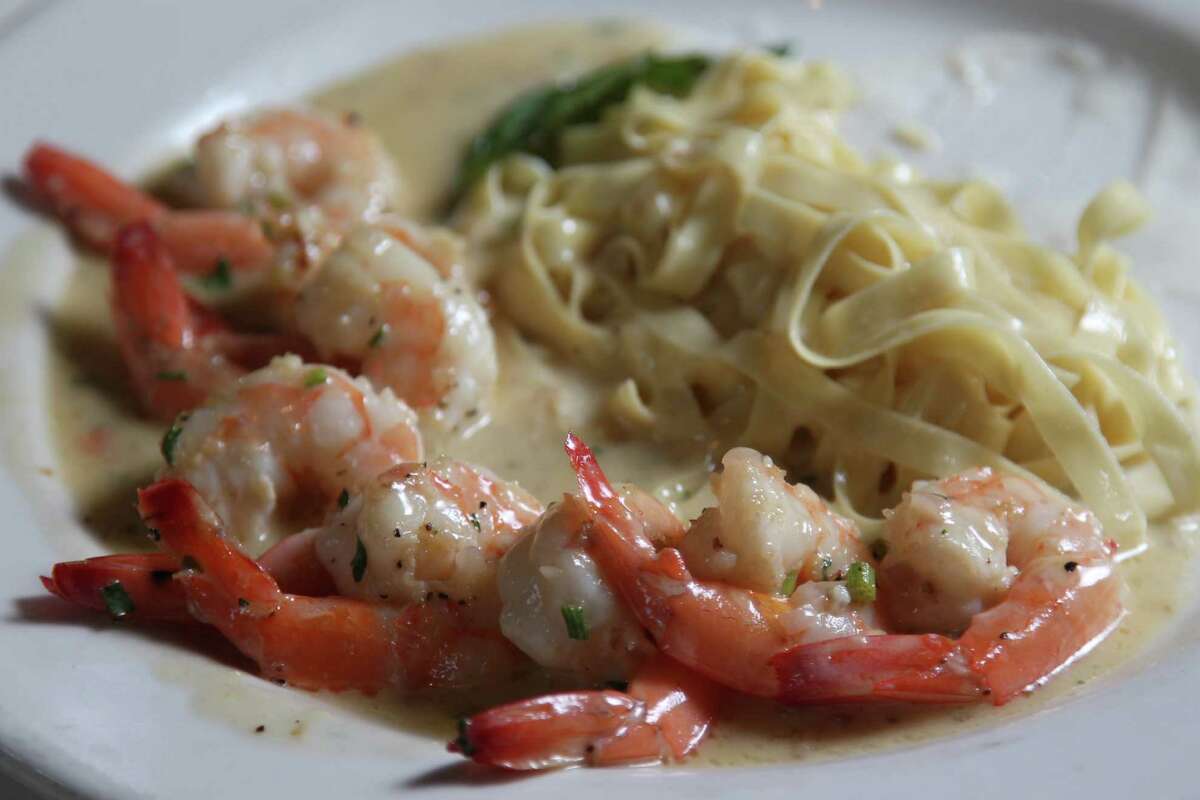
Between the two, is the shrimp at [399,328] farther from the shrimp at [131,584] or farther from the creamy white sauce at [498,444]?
the shrimp at [131,584]

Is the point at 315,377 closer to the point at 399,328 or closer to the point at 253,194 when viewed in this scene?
the point at 399,328

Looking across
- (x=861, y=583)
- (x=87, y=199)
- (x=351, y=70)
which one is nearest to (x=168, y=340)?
(x=87, y=199)

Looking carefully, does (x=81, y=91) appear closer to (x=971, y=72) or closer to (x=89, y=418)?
(x=89, y=418)

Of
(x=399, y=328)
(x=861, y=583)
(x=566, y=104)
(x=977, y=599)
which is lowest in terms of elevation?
(x=977, y=599)

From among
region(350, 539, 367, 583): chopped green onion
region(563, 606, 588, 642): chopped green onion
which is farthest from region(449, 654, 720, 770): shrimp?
region(350, 539, 367, 583): chopped green onion

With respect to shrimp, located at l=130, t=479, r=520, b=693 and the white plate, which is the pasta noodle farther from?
shrimp, located at l=130, t=479, r=520, b=693

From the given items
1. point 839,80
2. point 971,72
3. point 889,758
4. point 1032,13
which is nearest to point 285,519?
point 889,758
